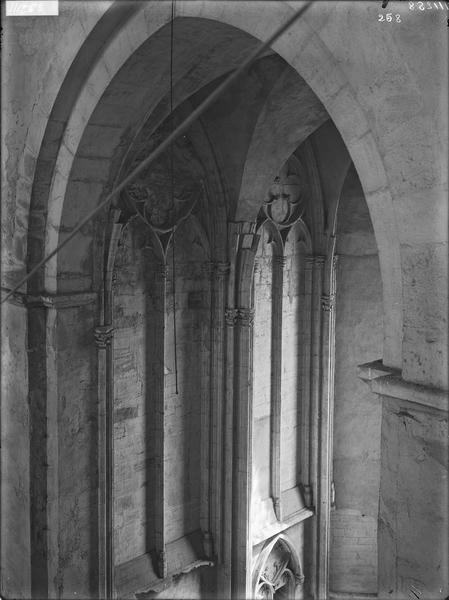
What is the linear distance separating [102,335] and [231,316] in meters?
1.93

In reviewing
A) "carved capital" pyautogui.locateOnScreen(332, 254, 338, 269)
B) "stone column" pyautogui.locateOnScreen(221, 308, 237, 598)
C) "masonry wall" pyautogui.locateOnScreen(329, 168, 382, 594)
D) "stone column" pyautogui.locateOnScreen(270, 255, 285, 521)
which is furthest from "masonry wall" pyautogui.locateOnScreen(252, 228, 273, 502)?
"masonry wall" pyautogui.locateOnScreen(329, 168, 382, 594)

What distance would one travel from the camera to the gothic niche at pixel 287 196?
762 cm

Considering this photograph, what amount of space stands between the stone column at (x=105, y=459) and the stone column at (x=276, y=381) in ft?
8.38

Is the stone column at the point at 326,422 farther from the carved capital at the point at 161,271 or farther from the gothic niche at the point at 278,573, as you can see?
the carved capital at the point at 161,271

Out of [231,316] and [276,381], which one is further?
[276,381]

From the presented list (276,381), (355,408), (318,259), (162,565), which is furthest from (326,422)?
(162,565)

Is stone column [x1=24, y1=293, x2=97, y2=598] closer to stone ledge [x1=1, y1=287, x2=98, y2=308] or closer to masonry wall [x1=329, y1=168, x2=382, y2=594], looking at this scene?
stone ledge [x1=1, y1=287, x2=98, y2=308]

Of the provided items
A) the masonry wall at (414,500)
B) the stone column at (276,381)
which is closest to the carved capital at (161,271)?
the stone column at (276,381)

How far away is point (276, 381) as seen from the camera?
8070mm

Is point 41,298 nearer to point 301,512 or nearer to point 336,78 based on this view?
point 336,78

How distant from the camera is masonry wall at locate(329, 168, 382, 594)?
8.59 meters

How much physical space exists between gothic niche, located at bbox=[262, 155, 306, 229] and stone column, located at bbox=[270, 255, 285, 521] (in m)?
0.48

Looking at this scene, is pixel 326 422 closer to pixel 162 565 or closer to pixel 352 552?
pixel 352 552

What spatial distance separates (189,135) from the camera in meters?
6.74
